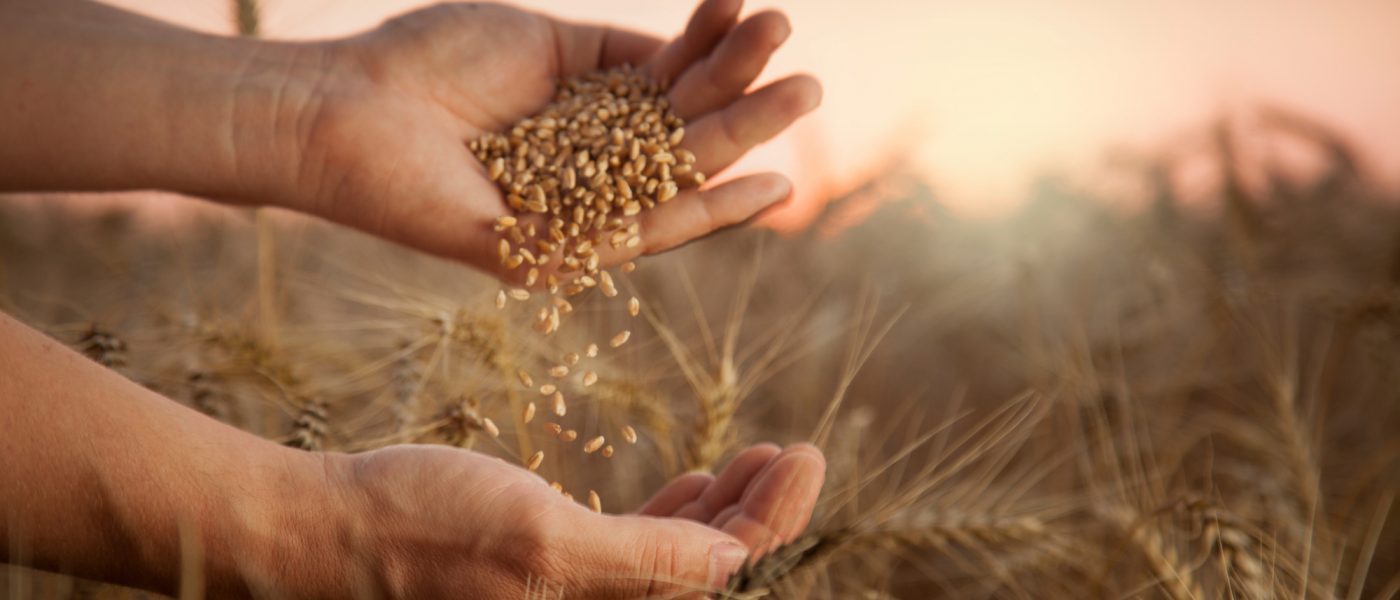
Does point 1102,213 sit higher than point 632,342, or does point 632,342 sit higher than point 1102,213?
point 1102,213

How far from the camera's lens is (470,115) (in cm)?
232

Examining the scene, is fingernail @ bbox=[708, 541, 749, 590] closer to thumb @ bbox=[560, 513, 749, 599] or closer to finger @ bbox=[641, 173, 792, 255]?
thumb @ bbox=[560, 513, 749, 599]

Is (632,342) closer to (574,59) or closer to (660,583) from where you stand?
(574,59)

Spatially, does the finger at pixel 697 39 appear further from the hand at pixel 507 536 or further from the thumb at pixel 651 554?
the thumb at pixel 651 554

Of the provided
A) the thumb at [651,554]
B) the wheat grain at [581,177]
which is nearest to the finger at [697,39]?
the wheat grain at [581,177]

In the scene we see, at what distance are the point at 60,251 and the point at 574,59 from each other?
3.50 metres

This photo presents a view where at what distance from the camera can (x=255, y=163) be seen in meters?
2.22

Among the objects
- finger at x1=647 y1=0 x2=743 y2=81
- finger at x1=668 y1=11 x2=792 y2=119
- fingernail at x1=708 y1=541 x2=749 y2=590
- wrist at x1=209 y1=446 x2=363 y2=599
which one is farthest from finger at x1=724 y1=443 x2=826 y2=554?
finger at x1=647 y1=0 x2=743 y2=81

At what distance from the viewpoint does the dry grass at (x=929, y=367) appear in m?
1.81

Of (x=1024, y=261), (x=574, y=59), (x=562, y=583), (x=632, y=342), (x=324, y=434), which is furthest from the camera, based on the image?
(x=632, y=342)

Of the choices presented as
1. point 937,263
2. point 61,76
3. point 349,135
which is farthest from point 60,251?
point 937,263

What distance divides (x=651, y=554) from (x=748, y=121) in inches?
44.9

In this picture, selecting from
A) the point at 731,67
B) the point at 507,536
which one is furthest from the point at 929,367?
the point at 507,536

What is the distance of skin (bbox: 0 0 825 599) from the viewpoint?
4.19 feet
